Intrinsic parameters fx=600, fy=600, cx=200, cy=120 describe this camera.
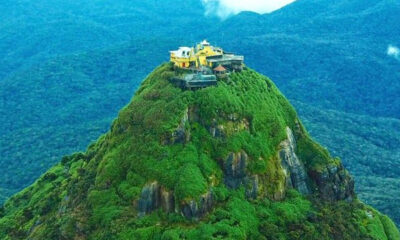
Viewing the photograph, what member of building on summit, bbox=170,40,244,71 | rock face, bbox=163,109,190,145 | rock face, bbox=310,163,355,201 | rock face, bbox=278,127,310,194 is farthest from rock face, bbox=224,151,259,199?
building on summit, bbox=170,40,244,71

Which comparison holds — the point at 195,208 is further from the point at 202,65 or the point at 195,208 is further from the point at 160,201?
the point at 202,65

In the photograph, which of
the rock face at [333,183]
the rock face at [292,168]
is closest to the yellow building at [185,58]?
the rock face at [292,168]

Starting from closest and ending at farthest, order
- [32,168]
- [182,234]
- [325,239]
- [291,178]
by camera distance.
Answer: [182,234]
[325,239]
[291,178]
[32,168]

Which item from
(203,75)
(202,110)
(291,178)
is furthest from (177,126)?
(291,178)

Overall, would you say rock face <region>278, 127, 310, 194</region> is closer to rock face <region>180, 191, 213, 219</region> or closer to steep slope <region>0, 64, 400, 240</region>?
steep slope <region>0, 64, 400, 240</region>

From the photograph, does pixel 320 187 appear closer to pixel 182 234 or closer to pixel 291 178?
pixel 291 178

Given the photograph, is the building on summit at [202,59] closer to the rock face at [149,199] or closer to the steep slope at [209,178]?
the steep slope at [209,178]
